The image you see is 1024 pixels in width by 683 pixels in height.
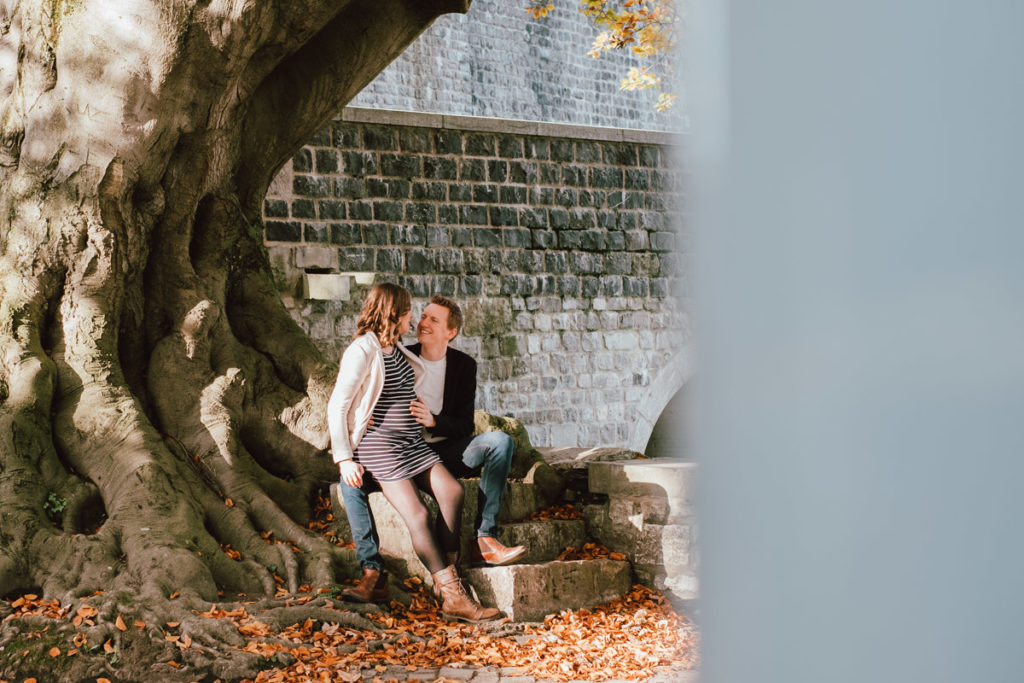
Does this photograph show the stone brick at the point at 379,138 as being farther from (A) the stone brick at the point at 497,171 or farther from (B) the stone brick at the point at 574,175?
(B) the stone brick at the point at 574,175

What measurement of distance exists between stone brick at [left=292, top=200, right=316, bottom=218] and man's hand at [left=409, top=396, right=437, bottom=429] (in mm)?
5167

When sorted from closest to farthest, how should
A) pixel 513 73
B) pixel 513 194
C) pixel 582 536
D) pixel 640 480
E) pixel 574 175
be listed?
pixel 640 480, pixel 582 536, pixel 513 194, pixel 574 175, pixel 513 73

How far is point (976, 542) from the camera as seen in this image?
801 mm

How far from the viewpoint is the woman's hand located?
537 cm

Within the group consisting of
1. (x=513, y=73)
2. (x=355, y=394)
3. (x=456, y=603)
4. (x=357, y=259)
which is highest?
(x=513, y=73)

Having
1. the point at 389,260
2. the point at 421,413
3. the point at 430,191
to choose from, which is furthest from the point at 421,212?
the point at 421,413

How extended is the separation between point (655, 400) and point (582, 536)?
701 centimetres

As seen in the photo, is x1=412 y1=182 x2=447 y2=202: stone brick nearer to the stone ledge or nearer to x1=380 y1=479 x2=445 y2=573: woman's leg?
the stone ledge

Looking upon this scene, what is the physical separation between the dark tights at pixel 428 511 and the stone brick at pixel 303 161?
5457 mm

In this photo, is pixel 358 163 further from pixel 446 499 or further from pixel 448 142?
pixel 446 499

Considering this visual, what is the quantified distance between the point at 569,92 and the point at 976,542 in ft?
87.9

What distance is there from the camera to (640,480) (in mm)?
6367

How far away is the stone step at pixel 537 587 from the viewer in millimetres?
5492

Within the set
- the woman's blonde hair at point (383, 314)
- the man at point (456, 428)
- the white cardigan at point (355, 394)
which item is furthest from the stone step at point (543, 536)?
the woman's blonde hair at point (383, 314)
